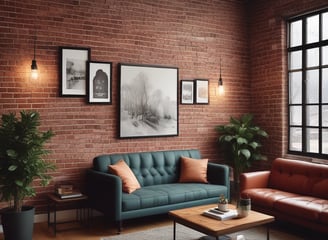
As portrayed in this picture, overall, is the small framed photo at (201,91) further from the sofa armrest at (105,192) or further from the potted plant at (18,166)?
the potted plant at (18,166)

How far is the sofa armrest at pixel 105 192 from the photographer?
4469mm

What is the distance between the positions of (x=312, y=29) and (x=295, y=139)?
5.86 ft

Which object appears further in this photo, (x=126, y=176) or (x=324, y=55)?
(x=324, y=55)

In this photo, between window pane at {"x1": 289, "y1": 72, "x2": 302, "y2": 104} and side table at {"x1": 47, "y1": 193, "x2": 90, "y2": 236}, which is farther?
window pane at {"x1": 289, "y1": 72, "x2": 302, "y2": 104}

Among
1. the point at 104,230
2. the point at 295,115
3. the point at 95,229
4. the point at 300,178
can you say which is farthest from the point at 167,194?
the point at 295,115

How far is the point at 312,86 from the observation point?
5.78 meters

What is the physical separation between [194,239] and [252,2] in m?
4.48

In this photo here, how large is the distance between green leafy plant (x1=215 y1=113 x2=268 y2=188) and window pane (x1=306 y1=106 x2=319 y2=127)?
0.73 metres

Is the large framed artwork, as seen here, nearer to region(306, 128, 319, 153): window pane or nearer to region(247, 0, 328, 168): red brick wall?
region(247, 0, 328, 168): red brick wall

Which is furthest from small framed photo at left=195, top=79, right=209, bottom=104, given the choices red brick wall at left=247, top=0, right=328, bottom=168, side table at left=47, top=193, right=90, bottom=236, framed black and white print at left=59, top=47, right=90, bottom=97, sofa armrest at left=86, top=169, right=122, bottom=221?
side table at left=47, top=193, right=90, bottom=236

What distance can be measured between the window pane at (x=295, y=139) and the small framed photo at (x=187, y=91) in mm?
1753

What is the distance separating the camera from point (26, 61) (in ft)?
15.8

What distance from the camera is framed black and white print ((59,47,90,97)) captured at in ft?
16.6

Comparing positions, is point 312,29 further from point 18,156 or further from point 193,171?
point 18,156
